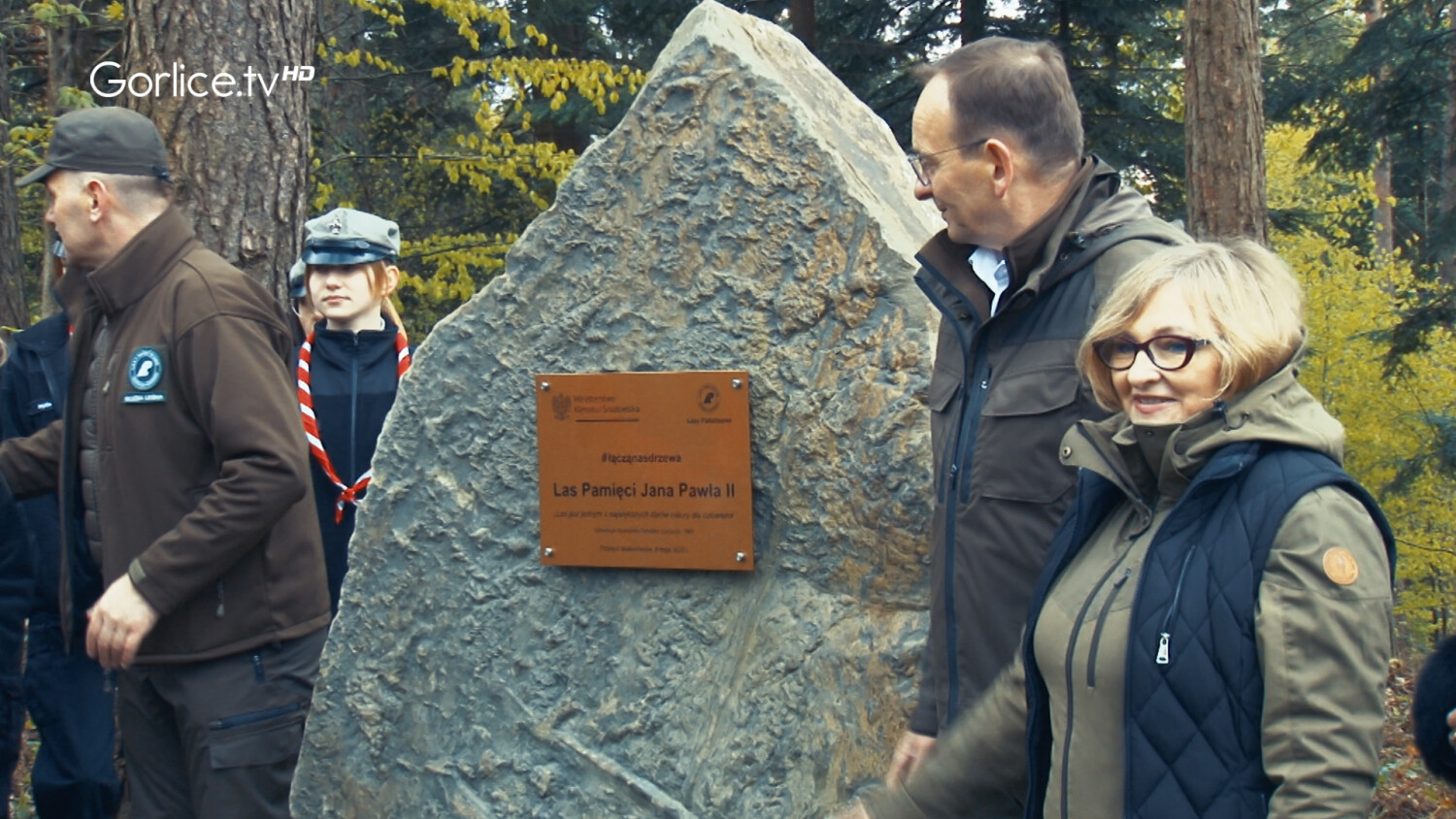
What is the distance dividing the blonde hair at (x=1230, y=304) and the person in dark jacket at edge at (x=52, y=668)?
343cm

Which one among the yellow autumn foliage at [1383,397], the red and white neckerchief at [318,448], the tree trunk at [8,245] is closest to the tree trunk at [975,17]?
the yellow autumn foliage at [1383,397]

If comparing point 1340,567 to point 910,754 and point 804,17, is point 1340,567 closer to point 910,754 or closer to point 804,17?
point 910,754

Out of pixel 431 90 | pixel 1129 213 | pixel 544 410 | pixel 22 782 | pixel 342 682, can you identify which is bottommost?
pixel 22 782

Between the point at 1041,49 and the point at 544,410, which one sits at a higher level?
the point at 1041,49

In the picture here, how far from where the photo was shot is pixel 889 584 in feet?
9.71

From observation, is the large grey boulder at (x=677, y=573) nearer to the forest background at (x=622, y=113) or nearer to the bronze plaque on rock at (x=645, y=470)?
the bronze plaque on rock at (x=645, y=470)

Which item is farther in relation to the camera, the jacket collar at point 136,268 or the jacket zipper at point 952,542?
the jacket collar at point 136,268

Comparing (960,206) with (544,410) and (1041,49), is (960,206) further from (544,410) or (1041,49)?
(544,410)

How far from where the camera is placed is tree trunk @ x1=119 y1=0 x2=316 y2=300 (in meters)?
4.84

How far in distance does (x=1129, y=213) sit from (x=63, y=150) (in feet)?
8.40

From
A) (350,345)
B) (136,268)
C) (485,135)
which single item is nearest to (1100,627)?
(136,268)

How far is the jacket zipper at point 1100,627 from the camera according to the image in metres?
1.73

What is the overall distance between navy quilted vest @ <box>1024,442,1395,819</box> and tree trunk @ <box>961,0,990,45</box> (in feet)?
37.1

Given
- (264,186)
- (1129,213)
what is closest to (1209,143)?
(264,186)
